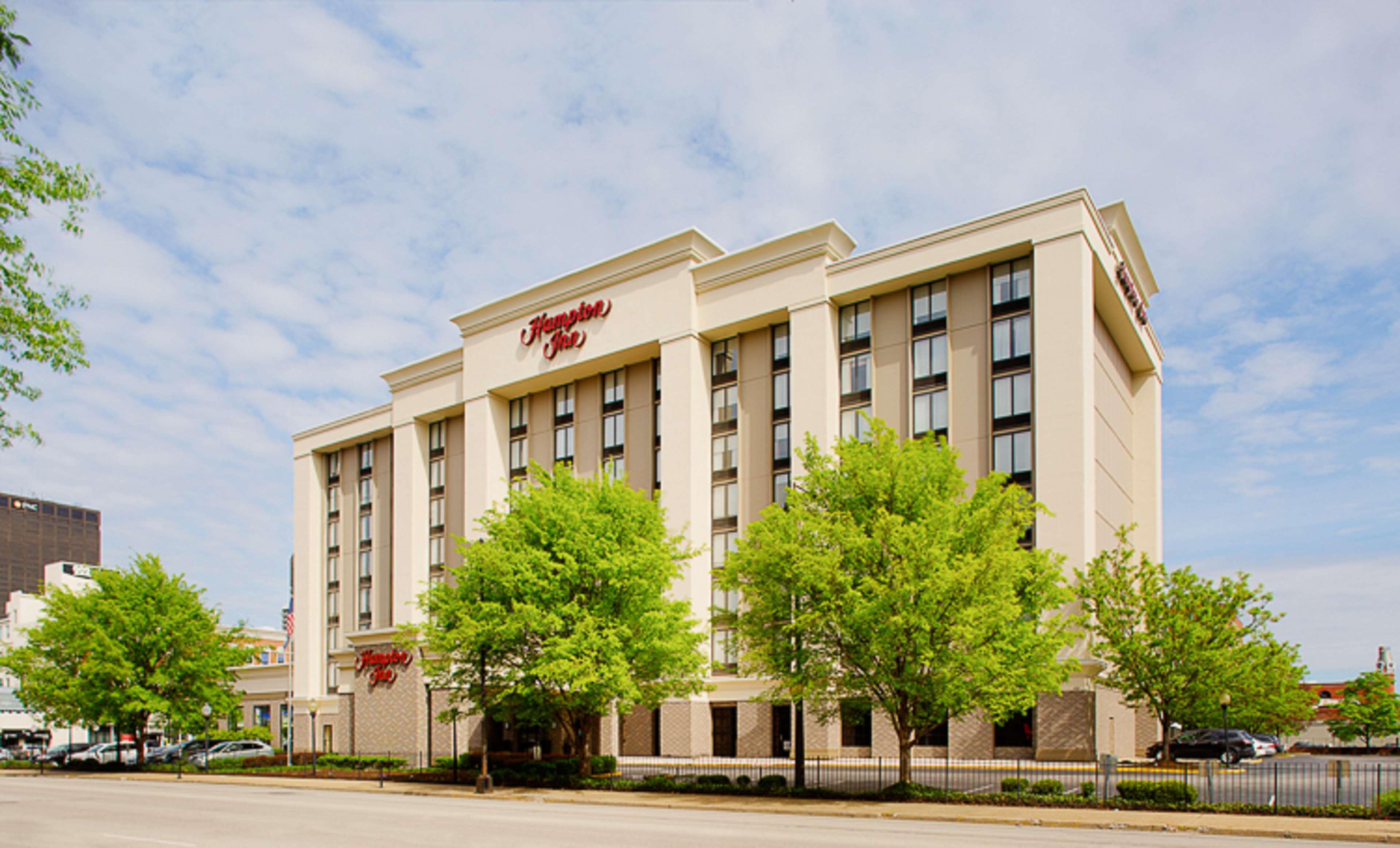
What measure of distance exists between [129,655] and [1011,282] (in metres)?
48.8

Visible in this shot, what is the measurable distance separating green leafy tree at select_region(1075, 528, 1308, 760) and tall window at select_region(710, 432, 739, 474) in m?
18.2

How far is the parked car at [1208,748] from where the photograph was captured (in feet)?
136

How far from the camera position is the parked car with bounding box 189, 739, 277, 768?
2227 inches

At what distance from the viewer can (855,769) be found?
124 ft

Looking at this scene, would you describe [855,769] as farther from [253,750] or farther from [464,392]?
[253,750]

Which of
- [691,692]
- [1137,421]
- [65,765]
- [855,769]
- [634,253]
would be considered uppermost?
[634,253]

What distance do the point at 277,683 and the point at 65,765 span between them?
2269 cm

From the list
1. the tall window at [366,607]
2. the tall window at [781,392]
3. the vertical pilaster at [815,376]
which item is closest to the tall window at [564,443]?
the tall window at [781,392]

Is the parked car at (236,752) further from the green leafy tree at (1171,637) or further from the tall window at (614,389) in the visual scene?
the green leafy tree at (1171,637)

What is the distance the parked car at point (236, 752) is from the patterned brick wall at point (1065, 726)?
41.9 meters

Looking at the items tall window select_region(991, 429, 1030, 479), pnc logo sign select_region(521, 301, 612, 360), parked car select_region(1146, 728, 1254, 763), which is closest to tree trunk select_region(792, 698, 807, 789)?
tall window select_region(991, 429, 1030, 479)

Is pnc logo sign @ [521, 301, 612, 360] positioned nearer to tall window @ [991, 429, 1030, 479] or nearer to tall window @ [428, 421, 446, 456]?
tall window @ [428, 421, 446, 456]

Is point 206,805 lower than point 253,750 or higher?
higher

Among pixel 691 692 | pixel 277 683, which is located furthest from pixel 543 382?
pixel 277 683
